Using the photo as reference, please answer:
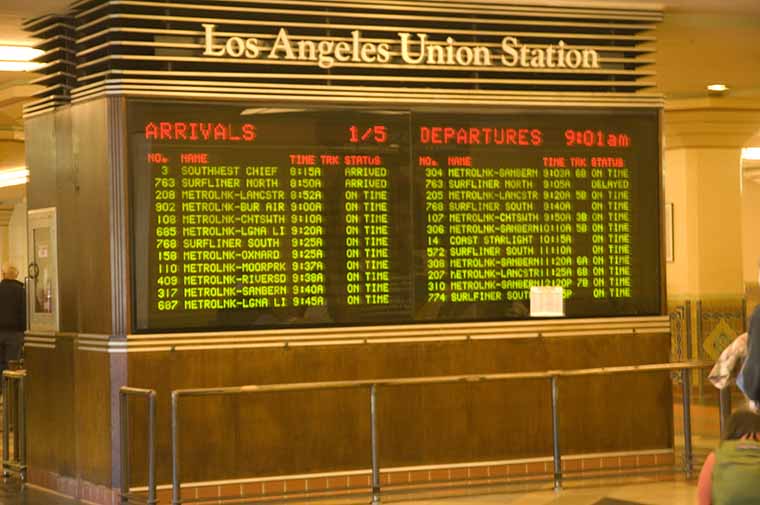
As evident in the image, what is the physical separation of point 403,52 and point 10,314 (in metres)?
8.19

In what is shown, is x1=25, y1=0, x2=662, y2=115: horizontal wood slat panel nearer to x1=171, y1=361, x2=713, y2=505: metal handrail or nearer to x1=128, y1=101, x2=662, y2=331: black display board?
x1=128, y1=101, x2=662, y2=331: black display board

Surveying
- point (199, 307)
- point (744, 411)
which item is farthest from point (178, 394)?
point (744, 411)

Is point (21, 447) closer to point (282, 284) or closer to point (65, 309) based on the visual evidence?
point (65, 309)

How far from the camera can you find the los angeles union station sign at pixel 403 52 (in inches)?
391

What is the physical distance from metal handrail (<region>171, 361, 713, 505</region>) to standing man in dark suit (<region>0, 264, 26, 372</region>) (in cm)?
769

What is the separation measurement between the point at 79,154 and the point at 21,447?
8.54ft

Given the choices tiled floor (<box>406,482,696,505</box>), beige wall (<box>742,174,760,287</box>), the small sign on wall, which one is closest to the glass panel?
tiled floor (<box>406,482,696,505</box>)

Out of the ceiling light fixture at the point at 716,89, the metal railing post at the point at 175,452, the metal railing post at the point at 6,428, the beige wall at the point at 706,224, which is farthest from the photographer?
the beige wall at the point at 706,224

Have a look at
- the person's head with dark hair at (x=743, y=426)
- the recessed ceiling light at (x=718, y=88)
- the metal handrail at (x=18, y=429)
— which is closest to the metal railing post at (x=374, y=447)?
the metal handrail at (x=18, y=429)

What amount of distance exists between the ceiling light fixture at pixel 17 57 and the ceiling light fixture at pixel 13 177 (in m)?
12.6

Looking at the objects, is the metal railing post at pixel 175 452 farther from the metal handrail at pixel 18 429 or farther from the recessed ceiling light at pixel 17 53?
the recessed ceiling light at pixel 17 53

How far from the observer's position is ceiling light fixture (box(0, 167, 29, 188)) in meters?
26.0

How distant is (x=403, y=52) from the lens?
10.4m

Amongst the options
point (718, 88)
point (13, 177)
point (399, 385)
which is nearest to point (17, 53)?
point (399, 385)
